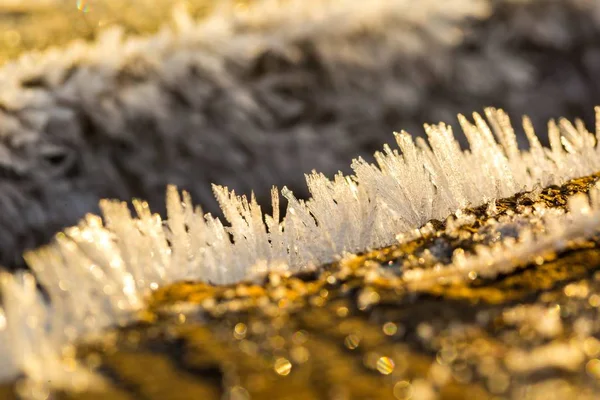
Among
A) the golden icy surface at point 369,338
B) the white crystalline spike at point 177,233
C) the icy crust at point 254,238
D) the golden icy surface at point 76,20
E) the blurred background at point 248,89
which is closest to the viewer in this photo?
the golden icy surface at point 369,338

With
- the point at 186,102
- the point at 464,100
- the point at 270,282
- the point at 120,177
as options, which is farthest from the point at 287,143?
the point at 270,282

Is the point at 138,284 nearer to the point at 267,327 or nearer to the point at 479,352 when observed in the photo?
the point at 267,327

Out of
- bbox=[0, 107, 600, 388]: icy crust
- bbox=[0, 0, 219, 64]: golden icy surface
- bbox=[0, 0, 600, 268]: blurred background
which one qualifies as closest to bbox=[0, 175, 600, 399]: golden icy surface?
bbox=[0, 107, 600, 388]: icy crust

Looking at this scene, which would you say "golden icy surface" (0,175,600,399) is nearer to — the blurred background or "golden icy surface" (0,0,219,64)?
the blurred background

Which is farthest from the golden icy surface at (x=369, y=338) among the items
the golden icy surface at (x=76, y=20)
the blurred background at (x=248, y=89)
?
the golden icy surface at (x=76, y=20)

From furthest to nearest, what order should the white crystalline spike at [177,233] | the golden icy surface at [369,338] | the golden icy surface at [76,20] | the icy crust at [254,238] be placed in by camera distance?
the golden icy surface at [76,20] → the white crystalline spike at [177,233] → the icy crust at [254,238] → the golden icy surface at [369,338]

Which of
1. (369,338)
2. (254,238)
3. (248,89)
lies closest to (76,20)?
(248,89)

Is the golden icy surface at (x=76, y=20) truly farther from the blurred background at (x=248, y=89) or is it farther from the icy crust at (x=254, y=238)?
the icy crust at (x=254, y=238)

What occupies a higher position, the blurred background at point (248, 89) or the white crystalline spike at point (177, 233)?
the blurred background at point (248, 89)
